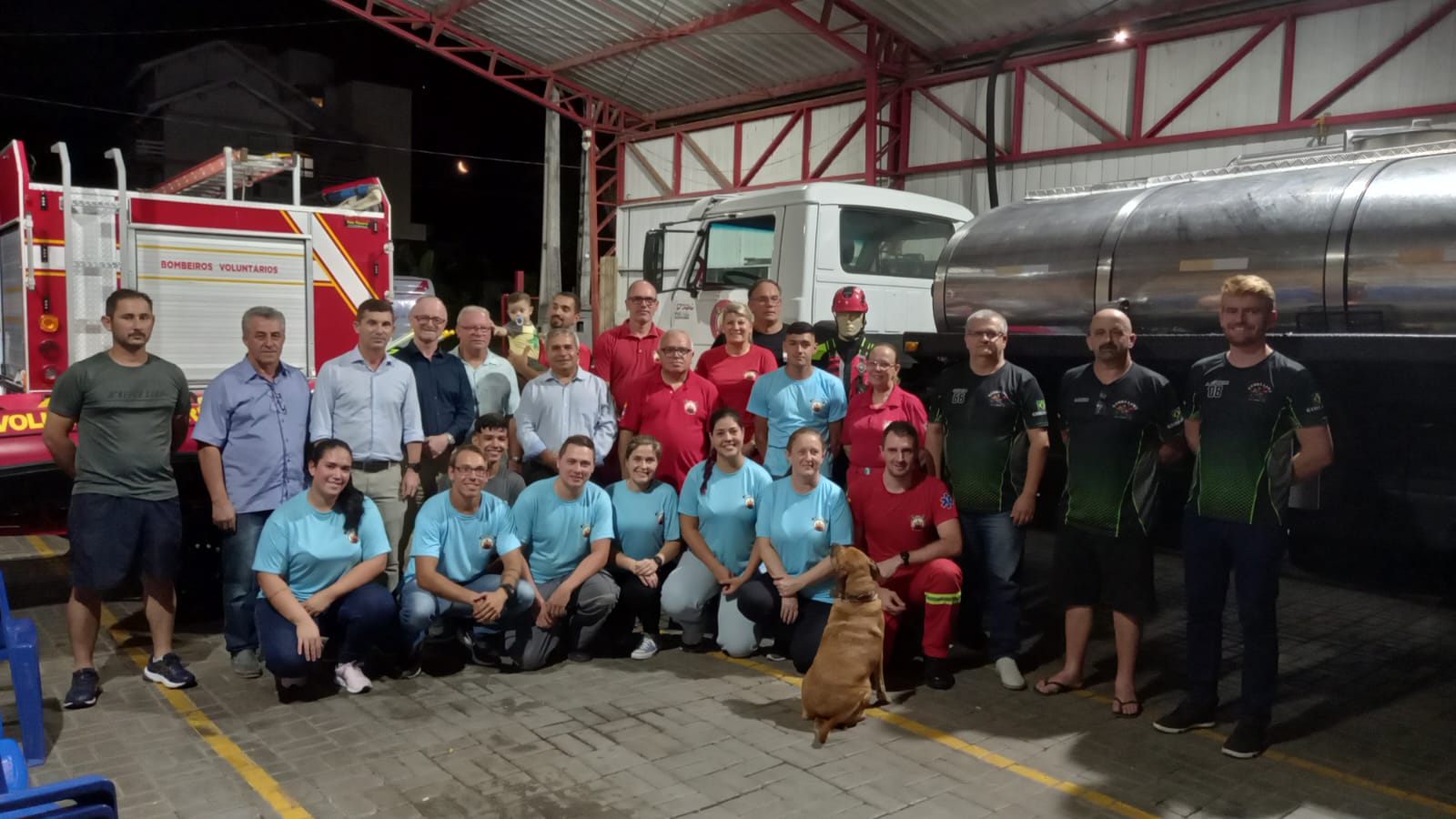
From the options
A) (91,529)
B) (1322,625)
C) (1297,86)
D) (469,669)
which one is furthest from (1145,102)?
(91,529)

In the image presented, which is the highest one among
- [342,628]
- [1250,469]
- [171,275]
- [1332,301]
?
[171,275]

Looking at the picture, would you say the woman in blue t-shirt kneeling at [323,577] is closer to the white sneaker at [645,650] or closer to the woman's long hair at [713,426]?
the white sneaker at [645,650]

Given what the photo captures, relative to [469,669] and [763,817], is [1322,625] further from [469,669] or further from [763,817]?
[469,669]

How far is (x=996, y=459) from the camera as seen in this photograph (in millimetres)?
5387

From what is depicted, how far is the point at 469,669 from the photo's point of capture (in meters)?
5.55

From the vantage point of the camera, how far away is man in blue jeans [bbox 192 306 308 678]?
5.29m

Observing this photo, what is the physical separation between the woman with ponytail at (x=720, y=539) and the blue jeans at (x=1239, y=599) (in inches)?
87.9

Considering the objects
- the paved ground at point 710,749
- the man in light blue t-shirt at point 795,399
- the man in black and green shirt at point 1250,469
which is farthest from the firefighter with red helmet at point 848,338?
the man in black and green shirt at point 1250,469

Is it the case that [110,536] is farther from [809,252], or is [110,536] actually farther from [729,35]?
[729,35]

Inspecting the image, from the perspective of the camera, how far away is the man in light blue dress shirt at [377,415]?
558 centimetres

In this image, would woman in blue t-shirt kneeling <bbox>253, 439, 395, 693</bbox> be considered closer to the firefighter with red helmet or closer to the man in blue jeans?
the man in blue jeans

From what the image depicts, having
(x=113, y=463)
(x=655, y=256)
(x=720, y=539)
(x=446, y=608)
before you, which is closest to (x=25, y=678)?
(x=113, y=463)

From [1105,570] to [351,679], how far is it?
3.76 m

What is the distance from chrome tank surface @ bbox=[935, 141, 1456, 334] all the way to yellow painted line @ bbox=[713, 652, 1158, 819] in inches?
101
